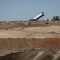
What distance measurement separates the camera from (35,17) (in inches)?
2847

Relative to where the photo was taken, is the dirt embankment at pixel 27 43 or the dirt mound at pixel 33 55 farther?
the dirt embankment at pixel 27 43

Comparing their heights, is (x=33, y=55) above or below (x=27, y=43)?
above

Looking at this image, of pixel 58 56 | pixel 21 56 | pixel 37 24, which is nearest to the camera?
pixel 58 56

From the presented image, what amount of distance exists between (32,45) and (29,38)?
5.08 feet

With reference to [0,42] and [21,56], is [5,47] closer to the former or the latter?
[0,42]

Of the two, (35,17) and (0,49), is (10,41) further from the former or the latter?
(35,17)

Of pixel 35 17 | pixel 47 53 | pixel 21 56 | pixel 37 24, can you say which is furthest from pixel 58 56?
pixel 35 17

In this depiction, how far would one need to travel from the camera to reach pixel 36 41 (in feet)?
105

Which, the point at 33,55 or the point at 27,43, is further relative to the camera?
the point at 27,43

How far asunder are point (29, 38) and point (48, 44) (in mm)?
2605

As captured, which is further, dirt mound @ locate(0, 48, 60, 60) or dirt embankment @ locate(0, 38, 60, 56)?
dirt embankment @ locate(0, 38, 60, 56)

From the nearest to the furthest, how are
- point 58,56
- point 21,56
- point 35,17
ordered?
point 58,56 → point 21,56 → point 35,17

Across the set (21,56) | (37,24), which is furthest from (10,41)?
(37,24)

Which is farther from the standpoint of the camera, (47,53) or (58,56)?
(47,53)
